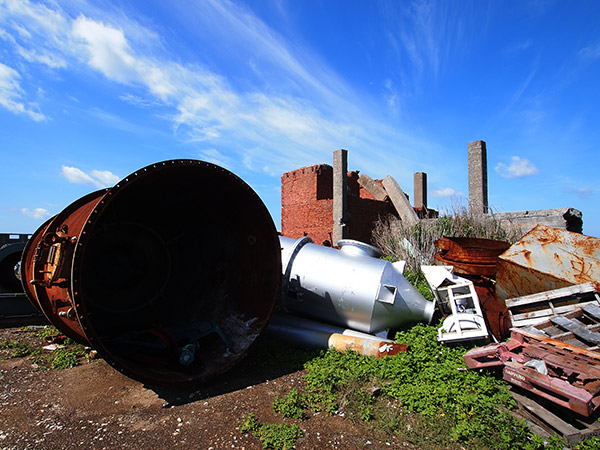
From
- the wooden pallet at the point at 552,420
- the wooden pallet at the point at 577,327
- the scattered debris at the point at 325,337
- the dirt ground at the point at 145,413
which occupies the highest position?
the wooden pallet at the point at 577,327

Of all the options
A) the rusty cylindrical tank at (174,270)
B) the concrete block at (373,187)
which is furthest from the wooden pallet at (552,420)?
the concrete block at (373,187)

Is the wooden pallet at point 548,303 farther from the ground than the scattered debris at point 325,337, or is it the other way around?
the wooden pallet at point 548,303

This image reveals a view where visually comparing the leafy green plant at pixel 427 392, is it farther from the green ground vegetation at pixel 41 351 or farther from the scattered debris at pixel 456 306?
the green ground vegetation at pixel 41 351

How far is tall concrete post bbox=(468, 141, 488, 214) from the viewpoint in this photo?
9.17 metres

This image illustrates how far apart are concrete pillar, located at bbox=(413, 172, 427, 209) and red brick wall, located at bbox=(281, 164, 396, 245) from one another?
1.92 meters

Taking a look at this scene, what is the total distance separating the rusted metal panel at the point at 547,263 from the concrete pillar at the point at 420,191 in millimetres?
9449

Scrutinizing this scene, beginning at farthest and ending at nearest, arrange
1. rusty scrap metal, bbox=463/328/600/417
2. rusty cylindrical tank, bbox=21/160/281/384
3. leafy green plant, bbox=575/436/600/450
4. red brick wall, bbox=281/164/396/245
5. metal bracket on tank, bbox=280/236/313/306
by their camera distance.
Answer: red brick wall, bbox=281/164/396/245
metal bracket on tank, bbox=280/236/313/306
rusty cylindrical tank, bbox=21/160/281/384
rusty scrap metal, bbox=463/328/600/417
leafy green plant, bbox=575/436/600/450

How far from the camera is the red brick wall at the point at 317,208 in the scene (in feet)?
38.2

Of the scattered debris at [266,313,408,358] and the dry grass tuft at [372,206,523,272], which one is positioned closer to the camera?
the scattered debris at [266,313,408,358]

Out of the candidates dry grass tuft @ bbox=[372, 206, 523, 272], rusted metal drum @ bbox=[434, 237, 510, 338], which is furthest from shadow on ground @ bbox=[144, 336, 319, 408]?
dry grass tuft @ bbox=[372, 206, 523, 272]

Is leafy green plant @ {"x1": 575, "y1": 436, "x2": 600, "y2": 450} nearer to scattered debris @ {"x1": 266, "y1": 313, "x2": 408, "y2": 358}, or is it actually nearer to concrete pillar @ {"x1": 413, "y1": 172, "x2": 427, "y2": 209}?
scattered debris @ {"x1": 266, "y1": 313, "x2": 408, "y2": 358}

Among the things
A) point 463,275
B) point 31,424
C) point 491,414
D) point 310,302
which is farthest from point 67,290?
point 463,275

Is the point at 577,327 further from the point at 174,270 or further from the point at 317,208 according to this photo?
the point at 317,208

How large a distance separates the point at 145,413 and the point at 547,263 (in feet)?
16.7
